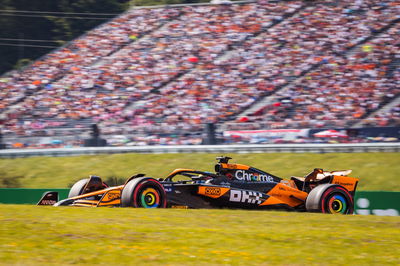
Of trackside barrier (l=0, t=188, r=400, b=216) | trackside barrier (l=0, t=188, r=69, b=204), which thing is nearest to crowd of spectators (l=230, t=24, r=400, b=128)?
trackside barrier (l=0, t=188, r=400, b=216)

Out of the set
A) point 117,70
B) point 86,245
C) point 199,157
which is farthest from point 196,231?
point 117,70

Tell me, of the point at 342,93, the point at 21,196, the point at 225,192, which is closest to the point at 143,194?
the point at 225,192

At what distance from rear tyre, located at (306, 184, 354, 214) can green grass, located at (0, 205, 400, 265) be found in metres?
2.10

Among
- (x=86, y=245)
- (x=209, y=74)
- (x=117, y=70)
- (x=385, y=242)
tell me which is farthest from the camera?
(x=117, y=70)

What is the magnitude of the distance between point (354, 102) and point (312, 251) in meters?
14.5

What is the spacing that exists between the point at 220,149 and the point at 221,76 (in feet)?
16.1

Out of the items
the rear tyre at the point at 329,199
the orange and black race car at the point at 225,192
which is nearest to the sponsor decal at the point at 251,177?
the orange and black race car at the point at 225,192

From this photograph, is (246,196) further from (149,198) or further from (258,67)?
(258,67)

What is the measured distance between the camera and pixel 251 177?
40.3 ft

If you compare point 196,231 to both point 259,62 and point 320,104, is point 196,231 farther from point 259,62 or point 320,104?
point 259,62

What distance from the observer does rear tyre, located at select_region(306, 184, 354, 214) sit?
11648mm

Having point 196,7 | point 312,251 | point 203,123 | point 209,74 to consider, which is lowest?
point 312,251

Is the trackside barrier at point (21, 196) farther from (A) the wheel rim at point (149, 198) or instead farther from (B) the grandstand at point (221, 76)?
(B) the grandstand at point (221, 76)

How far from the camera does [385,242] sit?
7609mm
